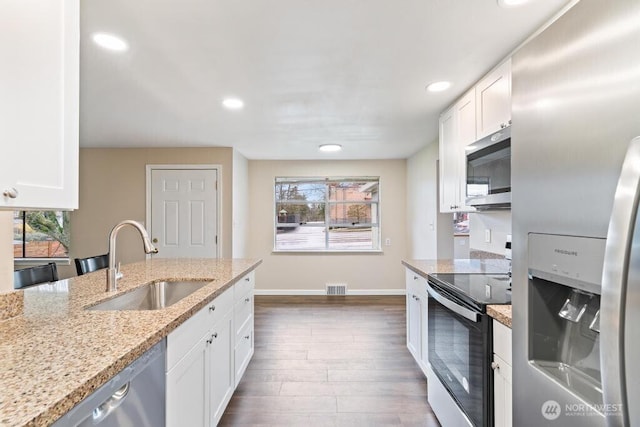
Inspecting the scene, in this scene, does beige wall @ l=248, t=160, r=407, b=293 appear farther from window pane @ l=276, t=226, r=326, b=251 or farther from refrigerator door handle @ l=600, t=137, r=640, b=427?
refrigerator door handle @ l=600, t=137, r=640, b=427

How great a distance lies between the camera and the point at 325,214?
17.3ft

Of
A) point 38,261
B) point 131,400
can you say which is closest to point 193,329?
point 131,400

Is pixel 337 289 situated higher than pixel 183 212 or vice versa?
pixel 183 212

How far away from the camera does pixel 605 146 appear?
62 cm

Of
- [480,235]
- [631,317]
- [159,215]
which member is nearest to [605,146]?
[631,317]

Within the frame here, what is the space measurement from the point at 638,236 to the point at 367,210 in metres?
4.78

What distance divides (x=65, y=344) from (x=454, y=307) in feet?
5.29

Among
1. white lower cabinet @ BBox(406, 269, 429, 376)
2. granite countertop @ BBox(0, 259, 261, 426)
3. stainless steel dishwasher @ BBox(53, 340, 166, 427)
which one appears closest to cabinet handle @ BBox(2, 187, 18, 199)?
granite countertop @ BBox(0, 259, 261, 426)

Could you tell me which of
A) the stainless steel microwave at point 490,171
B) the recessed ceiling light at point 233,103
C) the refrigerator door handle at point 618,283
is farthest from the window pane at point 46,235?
the refrigerator door handle at point 618,283

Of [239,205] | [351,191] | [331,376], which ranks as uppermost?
[351,191]

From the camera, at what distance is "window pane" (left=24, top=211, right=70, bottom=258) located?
172 inches

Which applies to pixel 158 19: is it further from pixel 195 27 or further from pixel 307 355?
pixel 307 355

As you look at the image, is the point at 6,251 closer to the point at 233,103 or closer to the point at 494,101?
the point at 233,103

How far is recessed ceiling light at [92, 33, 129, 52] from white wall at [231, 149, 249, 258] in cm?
251
